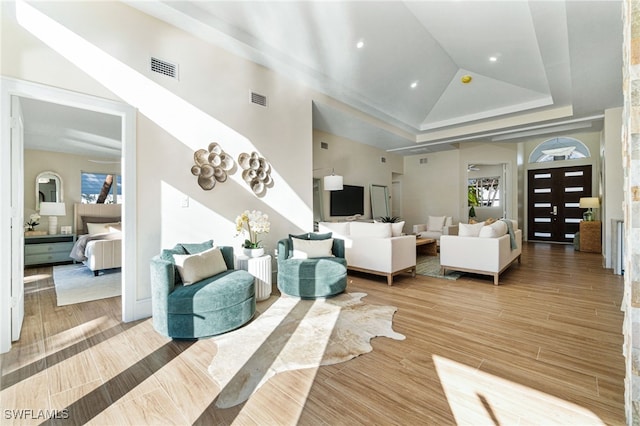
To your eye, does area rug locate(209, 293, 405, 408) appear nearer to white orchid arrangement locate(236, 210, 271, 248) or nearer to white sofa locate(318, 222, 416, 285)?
white orchid arrangement locate(236, 210, 271, 248)

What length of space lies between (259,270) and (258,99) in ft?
8.16

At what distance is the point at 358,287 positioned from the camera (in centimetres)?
409

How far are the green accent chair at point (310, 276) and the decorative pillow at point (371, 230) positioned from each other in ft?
2.94

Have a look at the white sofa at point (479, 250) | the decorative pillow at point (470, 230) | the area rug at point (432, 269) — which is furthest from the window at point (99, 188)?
the decorative pillow at point (470, 230)

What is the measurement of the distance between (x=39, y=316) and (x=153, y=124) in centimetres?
240

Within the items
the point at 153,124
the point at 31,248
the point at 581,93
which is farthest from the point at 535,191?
the point at 31,248

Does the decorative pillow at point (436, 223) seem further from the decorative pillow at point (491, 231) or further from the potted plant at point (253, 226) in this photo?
the potted plant at point (253, 226)

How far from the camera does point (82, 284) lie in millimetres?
4387

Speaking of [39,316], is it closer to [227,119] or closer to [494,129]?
[227,119]

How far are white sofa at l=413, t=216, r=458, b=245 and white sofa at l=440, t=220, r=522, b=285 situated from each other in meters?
2.36

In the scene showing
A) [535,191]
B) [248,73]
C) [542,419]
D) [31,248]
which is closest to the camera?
[542,419]

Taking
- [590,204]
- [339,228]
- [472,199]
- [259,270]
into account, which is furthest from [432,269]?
[472,199]

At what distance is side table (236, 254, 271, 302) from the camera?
3377mm

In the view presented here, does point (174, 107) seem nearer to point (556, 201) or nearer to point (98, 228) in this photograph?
point (98, 228)
